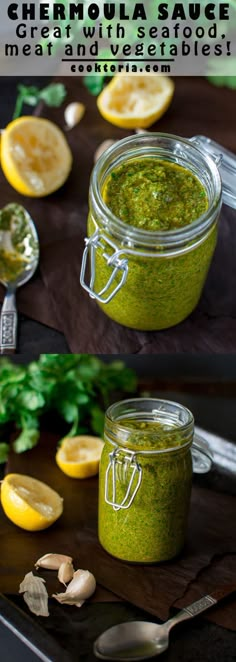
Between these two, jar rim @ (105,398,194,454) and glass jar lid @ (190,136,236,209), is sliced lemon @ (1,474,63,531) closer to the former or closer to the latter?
jar rim @ (105,398,194,454)

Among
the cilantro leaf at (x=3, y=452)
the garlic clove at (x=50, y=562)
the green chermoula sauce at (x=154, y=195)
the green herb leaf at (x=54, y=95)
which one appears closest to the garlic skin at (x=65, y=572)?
the garlic clove at (x=50, y=562)

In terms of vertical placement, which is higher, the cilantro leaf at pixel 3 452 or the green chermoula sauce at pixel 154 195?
the green chermoula sauce at pixel 154 195

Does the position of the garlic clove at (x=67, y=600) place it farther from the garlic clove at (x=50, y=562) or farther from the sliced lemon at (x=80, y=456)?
the sliced lemon at (x=80, y=456)

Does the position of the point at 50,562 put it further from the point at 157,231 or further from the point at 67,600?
the point at 157,231

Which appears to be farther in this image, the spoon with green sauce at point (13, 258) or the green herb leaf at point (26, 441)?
the green herb leaf at point (26, 441)

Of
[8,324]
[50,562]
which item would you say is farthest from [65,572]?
[8,324]

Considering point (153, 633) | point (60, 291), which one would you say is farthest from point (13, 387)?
point (153, 633)
